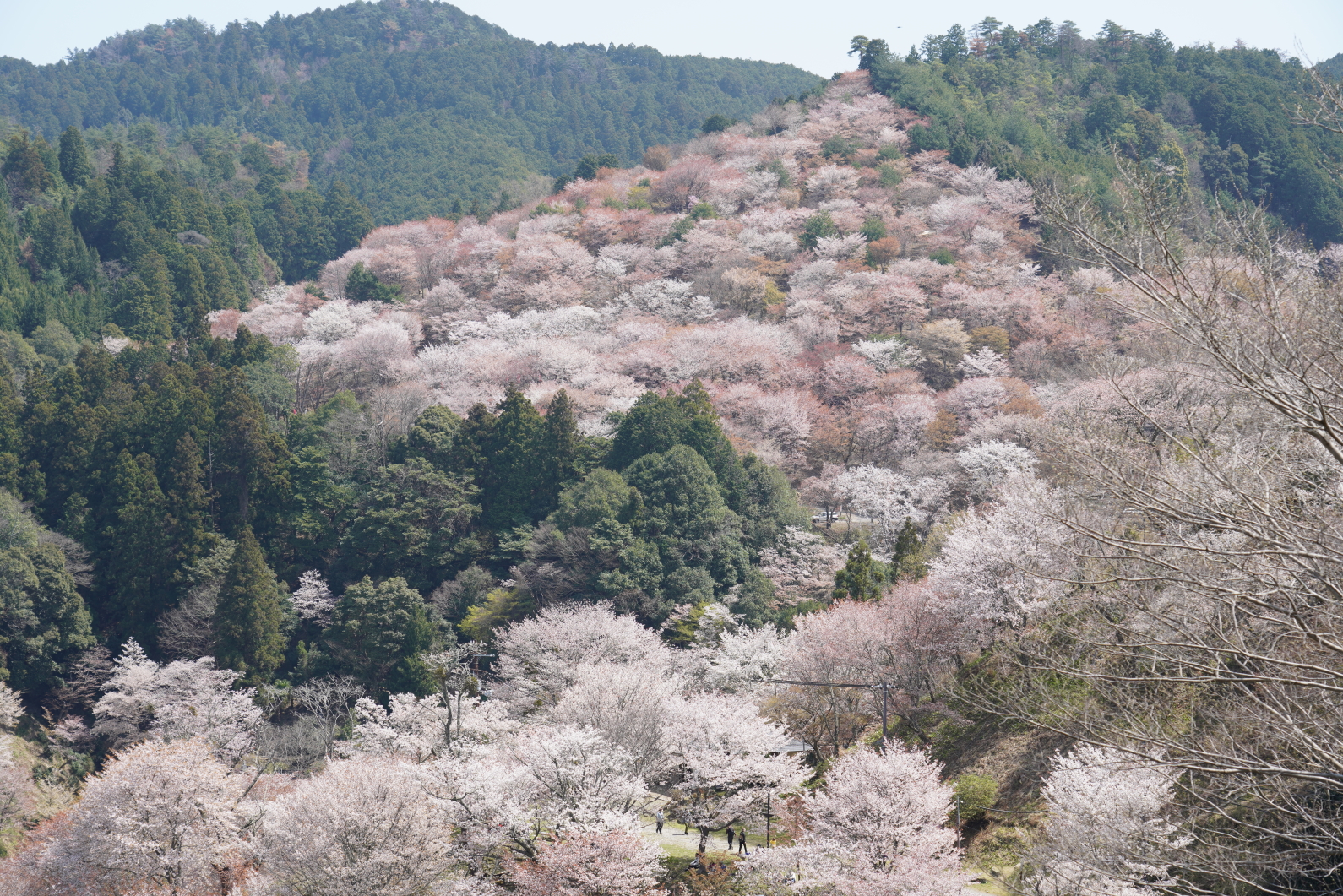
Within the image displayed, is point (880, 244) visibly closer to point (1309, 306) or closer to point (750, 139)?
point (750, 139)

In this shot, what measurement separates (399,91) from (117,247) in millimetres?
66943

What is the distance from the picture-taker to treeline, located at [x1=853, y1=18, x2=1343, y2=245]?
206 ft

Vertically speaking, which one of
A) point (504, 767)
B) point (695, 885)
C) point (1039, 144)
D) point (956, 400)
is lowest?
point (695, 885)

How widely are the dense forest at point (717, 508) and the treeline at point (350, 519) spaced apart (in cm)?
16

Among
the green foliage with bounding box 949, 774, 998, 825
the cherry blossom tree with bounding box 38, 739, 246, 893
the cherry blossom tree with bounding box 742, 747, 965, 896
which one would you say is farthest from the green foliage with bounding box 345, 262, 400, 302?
the cherry blossom tree with bounding box 742, 747, 965, 896

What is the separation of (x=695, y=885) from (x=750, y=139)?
58139 millimetres

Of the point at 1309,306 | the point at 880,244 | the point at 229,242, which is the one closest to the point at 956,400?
the point at 880,244

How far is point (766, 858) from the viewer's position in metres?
18.2

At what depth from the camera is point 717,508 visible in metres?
35.7

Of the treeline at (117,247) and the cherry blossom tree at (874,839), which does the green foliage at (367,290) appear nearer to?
the treeline at (117,247)

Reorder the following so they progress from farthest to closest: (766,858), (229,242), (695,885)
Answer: (229,242) → (695,885) → (766,858)

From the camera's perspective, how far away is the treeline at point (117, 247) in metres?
53.9

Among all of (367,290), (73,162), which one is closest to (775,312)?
(367,290)

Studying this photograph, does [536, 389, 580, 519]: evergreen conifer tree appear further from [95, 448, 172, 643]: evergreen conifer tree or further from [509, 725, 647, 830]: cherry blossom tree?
[509, 725, 647, 830]: cherry blossom tree
